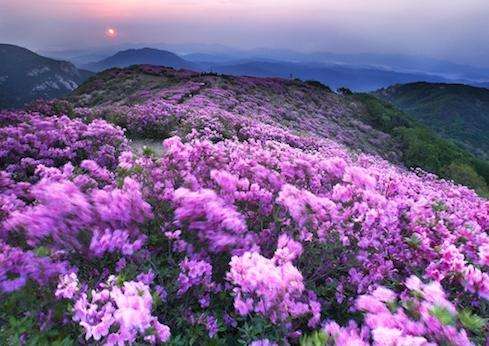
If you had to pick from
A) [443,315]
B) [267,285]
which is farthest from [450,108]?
[267,285]

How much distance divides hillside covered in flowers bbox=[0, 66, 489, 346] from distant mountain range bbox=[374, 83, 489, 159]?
101290 millimetres

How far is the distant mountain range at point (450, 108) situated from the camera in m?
120

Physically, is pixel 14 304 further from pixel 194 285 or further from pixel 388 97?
pixel 388 97

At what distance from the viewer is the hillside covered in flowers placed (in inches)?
124

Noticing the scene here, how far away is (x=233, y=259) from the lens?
3318 mm

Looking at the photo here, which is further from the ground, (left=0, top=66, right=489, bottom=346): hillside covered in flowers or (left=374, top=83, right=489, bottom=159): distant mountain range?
(left=0, top=66, right=489, bottom=346): hillside covered in flowers

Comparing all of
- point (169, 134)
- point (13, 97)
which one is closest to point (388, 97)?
point (13, 97)

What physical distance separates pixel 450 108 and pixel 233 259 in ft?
522

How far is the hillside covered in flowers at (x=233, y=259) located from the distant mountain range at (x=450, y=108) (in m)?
101

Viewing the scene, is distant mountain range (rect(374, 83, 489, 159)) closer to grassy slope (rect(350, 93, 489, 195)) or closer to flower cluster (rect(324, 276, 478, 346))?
grassy slope (rect(350, 93, 489, 195))

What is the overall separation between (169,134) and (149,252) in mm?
9869

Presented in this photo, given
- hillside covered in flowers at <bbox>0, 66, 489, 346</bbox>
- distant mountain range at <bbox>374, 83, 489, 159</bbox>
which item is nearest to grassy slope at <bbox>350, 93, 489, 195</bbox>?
hillside covered in flowers at <bbox>0, 66, 489, 346</bbox>

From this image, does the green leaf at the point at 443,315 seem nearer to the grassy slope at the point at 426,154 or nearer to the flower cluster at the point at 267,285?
the flower cluster at the point at 267,285

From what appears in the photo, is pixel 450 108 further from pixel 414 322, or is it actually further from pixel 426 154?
pixel 414 322
